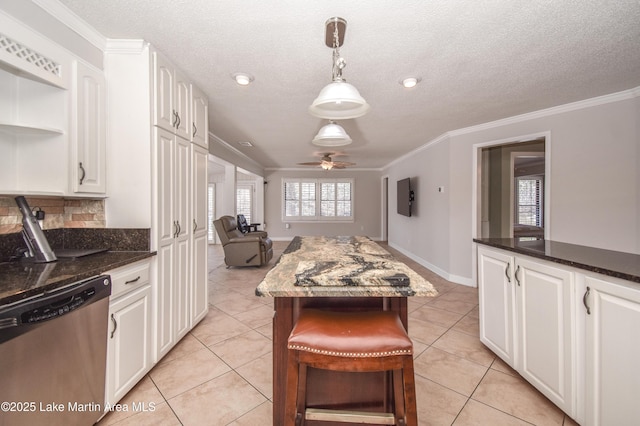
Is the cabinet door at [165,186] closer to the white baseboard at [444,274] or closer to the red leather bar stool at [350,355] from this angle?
the red leather bar stool at [350,355]

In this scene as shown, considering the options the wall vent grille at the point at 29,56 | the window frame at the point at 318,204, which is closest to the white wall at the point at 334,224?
the window frame at the point at 318,204

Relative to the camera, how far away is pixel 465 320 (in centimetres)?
270

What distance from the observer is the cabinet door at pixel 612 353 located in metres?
1.11

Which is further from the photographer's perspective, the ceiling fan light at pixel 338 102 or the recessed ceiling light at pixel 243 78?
the recessed ceiling light at pixel 243 78

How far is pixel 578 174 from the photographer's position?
2846 mm

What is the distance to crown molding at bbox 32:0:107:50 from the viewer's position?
4.71 ft

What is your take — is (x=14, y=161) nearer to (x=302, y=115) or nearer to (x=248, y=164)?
(x=302, y=115)

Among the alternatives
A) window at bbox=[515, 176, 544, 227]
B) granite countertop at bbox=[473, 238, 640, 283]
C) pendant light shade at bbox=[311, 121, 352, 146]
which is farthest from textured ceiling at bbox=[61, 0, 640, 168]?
window at bbox=[515, 176, 544, 227]

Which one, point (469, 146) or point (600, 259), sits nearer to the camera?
point (600, 259)

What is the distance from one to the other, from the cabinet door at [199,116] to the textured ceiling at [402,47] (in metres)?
0.12

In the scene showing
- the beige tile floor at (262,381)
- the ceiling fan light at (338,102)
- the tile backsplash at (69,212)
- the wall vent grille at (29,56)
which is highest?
the wall vent grille at (29,56)

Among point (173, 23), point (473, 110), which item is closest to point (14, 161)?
point (173, 23)

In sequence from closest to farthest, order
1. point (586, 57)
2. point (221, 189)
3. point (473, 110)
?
point (586, 57)
point (473, 110)
point (221, 189)

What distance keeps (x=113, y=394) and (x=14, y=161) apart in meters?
1.51
